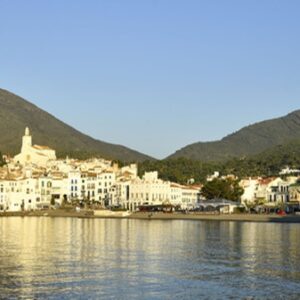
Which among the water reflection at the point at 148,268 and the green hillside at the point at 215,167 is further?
the green hillside at the point at 215,167

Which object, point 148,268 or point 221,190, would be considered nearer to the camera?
point 148,268

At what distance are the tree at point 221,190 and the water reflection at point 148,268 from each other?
70120mm

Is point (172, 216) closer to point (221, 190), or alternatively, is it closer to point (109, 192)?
point (221, 190)

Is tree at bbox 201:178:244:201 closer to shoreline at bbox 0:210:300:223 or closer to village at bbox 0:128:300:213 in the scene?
village at bbox 0:128:300:213

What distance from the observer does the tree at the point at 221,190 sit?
402ft

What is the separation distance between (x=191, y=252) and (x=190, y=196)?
312ft

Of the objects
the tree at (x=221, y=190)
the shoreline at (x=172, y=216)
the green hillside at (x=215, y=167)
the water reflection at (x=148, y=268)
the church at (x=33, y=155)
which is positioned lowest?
the water reflection at (x=148, y=268)

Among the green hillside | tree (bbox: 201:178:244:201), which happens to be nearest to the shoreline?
tree (bbox: 201:178:244:201)

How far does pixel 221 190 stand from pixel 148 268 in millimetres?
88817

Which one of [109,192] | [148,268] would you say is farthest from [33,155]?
[148,268]

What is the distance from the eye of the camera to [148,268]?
34.4 m

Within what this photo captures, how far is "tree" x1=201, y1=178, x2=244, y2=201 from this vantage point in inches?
4825

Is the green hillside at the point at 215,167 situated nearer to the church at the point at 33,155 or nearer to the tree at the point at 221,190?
the church at the point at 33,155

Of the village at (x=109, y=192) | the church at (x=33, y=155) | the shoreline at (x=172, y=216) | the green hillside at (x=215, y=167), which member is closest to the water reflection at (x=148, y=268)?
the shoreline at (x=172, y=216)
